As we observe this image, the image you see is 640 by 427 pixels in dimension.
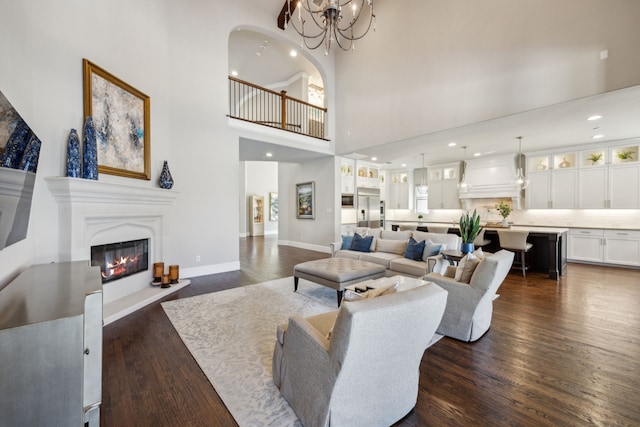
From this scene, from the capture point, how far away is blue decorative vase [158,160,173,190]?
4227 millimetres

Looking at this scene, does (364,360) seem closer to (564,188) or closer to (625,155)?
(564,188)

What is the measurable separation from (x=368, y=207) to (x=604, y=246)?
5.61 m

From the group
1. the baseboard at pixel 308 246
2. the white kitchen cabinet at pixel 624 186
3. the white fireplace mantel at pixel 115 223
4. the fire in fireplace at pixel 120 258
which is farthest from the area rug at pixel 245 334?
the white kitchen cabinet at pixel 624 186

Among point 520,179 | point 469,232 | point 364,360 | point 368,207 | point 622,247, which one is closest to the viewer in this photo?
point 364,360

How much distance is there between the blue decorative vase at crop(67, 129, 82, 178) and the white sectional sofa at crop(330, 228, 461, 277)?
3998 mm

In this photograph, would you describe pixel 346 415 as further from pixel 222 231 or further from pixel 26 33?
pixel 222 231

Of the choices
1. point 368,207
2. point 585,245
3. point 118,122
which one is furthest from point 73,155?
point 585,245

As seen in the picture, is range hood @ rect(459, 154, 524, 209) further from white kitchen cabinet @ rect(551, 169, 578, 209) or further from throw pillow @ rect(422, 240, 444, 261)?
throw pillow @ rect(422, 240, 444, 261)

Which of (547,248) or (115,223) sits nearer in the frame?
(115,223)

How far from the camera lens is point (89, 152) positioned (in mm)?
2943

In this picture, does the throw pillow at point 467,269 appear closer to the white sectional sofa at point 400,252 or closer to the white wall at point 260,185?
the white sectional sofa at point 400,252

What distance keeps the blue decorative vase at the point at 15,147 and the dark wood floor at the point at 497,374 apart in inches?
62.7

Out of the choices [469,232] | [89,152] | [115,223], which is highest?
[89,152]

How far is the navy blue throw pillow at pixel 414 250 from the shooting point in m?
4.25
